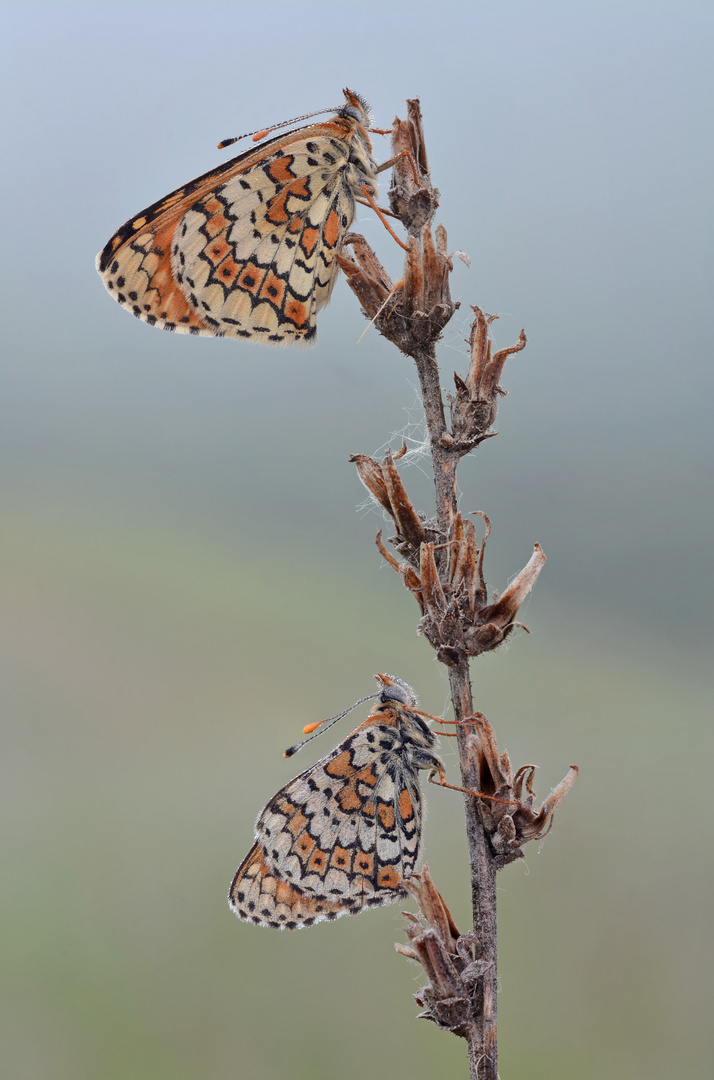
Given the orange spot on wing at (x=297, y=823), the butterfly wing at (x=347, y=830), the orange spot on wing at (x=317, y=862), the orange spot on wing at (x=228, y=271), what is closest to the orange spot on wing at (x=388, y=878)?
the butterfly wing at (x=347, y=830)

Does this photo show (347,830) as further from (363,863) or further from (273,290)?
(273,290)

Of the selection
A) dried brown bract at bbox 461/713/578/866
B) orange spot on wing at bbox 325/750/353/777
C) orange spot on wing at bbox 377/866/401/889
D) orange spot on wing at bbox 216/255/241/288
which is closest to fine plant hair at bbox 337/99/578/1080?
dried brown bract at bbox 461/713/578/866

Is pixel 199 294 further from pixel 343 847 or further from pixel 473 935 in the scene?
pixel 473 935

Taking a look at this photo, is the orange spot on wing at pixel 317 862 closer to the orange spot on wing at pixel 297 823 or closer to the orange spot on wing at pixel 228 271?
the orange spot on wing at pixel 297 823

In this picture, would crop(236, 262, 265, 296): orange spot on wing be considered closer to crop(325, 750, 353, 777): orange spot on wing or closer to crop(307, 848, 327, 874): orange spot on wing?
crop(325, 750, 353, 777): orange spot on wing

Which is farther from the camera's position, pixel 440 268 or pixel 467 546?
pixel 440 268

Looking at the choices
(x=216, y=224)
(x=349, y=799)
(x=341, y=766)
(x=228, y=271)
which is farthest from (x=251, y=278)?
(x=349, y=799)

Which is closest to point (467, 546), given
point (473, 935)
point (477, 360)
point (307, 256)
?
point (477, 360)
